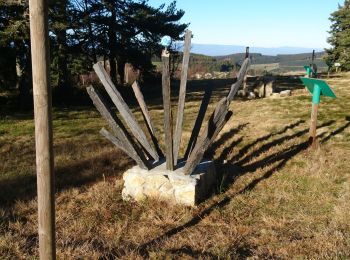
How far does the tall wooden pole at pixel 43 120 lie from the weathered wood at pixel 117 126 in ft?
7.94

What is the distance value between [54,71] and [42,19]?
18964 mm

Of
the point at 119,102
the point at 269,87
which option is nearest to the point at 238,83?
the point at 119,102

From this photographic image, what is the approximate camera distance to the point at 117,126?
547 centimetres

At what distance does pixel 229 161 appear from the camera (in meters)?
7.69

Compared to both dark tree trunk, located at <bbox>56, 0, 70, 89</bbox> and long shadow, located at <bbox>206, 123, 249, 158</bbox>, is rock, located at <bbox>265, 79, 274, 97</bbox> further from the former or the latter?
dark tree trunk, located at <bbox>56, 0, 70, 89</bbox>

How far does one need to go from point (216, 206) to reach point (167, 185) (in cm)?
78

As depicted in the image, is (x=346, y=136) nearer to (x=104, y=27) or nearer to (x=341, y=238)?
(x=341, y=238)

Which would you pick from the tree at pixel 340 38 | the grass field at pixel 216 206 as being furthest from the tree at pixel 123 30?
the tree at pixel 340 38

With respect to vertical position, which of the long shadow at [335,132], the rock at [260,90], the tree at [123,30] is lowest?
the long shadow at [335,132]

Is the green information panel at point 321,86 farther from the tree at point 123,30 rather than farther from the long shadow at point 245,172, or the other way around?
the tree at point 123,30

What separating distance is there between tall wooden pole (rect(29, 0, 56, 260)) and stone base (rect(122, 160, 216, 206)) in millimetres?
2775

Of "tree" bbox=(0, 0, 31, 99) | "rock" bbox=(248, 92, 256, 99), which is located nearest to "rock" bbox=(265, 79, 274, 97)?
"rock" bbox=(248, 92, 256, 99)

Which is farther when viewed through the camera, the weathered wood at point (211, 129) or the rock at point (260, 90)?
the rock at point (260, 90)

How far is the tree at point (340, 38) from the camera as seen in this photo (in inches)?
1380
